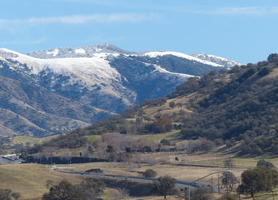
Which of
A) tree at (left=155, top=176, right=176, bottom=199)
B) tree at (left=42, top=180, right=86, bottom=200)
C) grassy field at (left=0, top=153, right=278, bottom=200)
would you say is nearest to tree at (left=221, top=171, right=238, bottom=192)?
grassy field at (left=0, top=153, right=278, bottom=200)

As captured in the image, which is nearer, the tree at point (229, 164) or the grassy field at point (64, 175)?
the grassy field at point (64, 175)

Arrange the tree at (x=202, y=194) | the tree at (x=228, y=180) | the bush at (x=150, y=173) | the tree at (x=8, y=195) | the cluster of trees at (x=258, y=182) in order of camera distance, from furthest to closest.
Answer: the bush at (x=150, y=173), the tree at (x=8, y=195), the tree at (x=228, y=180), the cluster of trees at (x=258, y=182), the tree at (x=202, y=194)

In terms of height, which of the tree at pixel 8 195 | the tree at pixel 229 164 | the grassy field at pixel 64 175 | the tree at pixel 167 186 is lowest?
the tree at pixel 8 195

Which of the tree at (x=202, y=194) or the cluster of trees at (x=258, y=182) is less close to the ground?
the cluster of trees at (x=258, y=182)

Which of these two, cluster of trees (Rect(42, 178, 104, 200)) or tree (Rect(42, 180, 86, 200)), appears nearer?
tree (Rect(42, 180, 86, 200))

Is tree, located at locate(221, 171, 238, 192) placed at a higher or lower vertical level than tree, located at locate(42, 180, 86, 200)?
higher

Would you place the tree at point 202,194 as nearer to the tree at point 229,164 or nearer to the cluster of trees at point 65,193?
the cluster of trees at point 65,193

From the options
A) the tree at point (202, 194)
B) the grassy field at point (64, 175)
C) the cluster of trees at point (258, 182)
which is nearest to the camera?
the tree at point (202, 194)

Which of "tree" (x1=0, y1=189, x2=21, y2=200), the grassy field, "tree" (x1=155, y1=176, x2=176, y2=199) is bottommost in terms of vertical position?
"tree" (x1=0, y1=189, x2=21, y2=200)

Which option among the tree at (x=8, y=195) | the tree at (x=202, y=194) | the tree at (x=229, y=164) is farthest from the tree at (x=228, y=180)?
the tree at (x=8, y=195)

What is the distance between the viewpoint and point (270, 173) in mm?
129000

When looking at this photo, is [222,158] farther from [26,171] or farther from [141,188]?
[26,171]

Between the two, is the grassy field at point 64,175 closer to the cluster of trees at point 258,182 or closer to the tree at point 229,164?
the tree at point 229,164

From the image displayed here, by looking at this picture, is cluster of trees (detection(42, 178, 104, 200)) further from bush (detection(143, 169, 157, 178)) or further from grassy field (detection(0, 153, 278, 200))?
bush (detection(143, 169, 157, 178))
